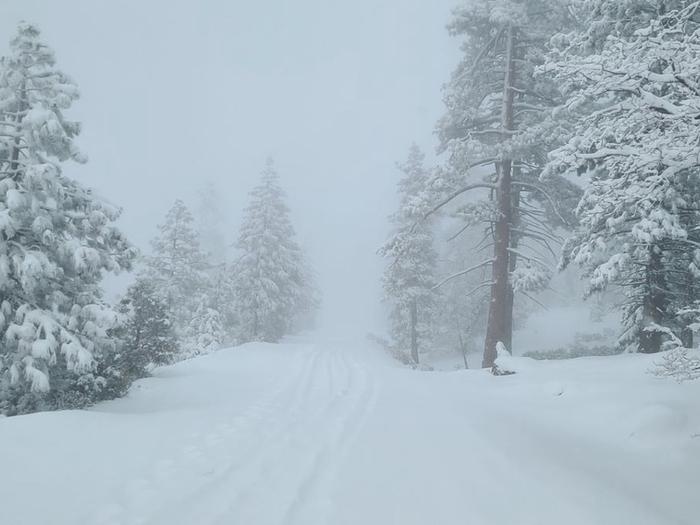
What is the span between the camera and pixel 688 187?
852 cm

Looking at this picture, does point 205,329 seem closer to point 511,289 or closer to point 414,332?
point 414,332

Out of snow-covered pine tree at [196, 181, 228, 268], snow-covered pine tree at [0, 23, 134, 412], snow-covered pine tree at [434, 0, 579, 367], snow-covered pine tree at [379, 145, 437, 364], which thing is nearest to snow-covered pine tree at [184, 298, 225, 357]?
snow-covered pine tree at [379, 145, 437, 364]

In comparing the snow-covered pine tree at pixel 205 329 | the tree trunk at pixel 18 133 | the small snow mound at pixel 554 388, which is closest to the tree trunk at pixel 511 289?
the small snow mound at pixel 554 388

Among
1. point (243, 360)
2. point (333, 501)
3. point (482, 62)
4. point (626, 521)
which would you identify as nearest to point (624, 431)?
point (626, 521)

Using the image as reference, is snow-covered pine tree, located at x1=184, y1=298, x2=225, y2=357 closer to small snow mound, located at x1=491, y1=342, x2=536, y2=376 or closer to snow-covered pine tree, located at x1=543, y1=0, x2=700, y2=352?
small snow mound, located at x1=491, y1=342, x2=536, y2=376

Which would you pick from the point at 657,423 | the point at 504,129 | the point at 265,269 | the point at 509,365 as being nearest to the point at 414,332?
the point at 265,269

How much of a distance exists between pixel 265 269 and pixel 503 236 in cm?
2012

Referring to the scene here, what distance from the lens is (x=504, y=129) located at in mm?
12078

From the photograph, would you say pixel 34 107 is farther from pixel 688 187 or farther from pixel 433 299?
pixel 433 299

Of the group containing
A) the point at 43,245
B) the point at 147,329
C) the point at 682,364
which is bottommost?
the point at 147,329

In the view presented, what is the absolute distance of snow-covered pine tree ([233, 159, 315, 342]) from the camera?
94.7 feet

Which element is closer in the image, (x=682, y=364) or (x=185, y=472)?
(x=682, y=364)

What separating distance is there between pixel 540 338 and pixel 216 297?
24.0m

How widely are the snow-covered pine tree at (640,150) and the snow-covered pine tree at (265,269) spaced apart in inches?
862
